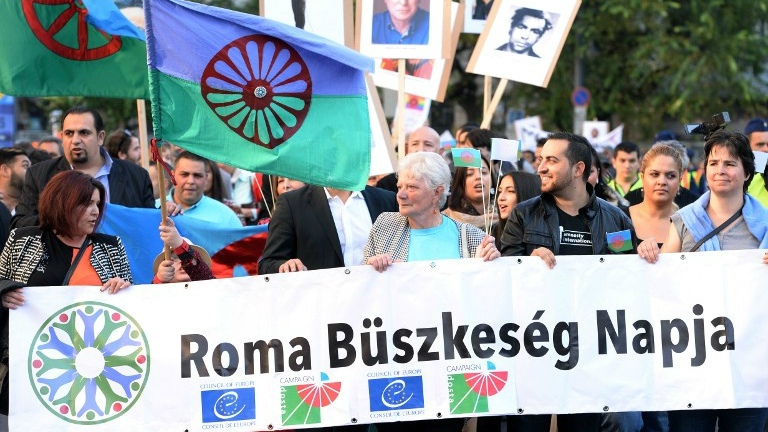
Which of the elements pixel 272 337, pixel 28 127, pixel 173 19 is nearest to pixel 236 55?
pixel 173 19

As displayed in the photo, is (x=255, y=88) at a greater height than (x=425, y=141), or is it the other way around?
(x=425, y=141)

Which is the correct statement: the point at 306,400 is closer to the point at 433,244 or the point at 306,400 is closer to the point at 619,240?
the point at 433,244

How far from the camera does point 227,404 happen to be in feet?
19.6

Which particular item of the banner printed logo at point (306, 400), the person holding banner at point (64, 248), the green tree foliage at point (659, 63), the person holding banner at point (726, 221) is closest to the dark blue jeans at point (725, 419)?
the person holding banner at point (726, 221)

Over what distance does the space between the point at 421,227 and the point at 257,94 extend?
108 cm

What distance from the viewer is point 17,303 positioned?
599 cm

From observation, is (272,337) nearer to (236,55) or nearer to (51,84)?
(236,55)

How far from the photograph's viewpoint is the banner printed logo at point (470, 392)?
598 cm

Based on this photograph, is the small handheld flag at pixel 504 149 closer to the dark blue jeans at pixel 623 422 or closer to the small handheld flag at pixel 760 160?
the small handheld flag at pixel 760 160

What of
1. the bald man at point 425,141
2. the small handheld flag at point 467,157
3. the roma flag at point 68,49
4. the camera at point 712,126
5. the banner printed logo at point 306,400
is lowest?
the banner printed logo at point 306,400

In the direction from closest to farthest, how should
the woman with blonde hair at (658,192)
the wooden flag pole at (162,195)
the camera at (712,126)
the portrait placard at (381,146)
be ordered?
the wooden flag pole at (162,195)
the camera at (712,126)
the woman with blonde hair at (658,192)
the portrait placard at (381,146)

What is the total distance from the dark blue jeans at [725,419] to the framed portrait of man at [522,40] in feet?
13.3

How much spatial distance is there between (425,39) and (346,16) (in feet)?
2.62

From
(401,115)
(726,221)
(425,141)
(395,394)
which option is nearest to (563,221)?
(726,221)
